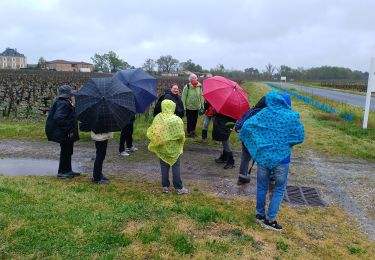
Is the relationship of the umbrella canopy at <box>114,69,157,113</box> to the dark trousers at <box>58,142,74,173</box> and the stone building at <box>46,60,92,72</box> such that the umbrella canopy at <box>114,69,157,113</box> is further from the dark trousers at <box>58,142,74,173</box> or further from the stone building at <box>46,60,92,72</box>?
the stone building at <box>46,60,92,72</box>

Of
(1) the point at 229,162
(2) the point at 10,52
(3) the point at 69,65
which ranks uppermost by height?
(2) the point at 10,52

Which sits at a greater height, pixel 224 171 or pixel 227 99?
pixel 227 99

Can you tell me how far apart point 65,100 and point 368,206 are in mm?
5193

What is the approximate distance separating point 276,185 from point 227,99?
2.45 m

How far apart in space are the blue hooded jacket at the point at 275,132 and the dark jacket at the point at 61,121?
3.14 m

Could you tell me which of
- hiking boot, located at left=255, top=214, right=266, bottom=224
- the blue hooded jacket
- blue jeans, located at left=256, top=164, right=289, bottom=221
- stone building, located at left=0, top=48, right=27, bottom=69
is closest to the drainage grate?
hiking boot, located at left=255, top=214, right=266, bottom=224

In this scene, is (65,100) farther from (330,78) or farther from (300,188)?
(330,78)

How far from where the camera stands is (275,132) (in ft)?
15.0

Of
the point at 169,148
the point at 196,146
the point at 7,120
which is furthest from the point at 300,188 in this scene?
the point at 7,120

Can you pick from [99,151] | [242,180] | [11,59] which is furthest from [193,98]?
[11,59]

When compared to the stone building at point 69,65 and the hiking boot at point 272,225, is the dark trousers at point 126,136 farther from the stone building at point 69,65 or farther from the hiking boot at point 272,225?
the stone building at point 69,65

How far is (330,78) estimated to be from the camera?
339 feet

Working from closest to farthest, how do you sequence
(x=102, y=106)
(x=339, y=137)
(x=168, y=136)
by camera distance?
1. (x=168, y=136)
2. (x=102, y=106)
3. (x=339, y=137)

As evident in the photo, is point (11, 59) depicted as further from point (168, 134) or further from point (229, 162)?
point (168, 134)
